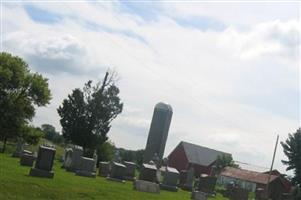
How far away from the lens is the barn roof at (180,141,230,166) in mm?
81525

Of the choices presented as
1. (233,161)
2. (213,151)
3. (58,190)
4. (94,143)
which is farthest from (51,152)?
(213,151)

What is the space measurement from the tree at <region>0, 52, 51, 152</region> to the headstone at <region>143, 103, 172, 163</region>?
11.7 metres

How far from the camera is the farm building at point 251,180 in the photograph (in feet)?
204

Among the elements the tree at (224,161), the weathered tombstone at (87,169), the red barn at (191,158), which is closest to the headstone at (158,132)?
the tree at (224,161)

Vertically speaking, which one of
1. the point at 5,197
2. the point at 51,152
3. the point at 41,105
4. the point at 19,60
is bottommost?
the point at 5,197

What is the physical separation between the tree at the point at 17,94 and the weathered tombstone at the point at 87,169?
18122mm

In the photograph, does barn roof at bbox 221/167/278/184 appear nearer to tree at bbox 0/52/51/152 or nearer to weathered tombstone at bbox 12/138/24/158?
tree at bbox 0/52/51/152

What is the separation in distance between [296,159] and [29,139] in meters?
27.3

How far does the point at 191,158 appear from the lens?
266 feet

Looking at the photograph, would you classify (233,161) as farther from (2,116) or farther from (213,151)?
(2,116)

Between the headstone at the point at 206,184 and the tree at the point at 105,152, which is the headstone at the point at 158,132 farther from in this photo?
the headstone at the point at 206,184

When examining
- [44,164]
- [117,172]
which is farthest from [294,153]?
[44,164]

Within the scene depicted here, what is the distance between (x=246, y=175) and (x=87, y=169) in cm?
4563

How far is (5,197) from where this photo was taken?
1454 centimetres
